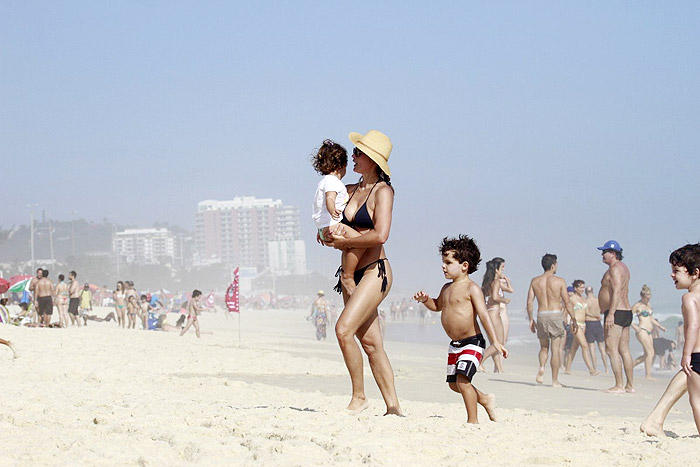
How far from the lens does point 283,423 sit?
5.21 meters

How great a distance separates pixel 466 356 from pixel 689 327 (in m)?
1.41

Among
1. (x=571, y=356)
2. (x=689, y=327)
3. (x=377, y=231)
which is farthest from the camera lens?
(x=571, y=356)

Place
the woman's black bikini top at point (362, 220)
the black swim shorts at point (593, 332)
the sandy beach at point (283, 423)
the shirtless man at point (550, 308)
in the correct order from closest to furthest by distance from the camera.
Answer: the sandy beach at point (283, 423), the woman's black bikini top at point (362, 220), the shirtless man at point (550, 308), the black swim shorts at point (593, 332)

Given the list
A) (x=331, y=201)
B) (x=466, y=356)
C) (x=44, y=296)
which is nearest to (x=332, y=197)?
(x=331, y=201)

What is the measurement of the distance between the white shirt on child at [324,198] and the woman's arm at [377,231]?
0.17 metres

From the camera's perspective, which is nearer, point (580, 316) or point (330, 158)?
point (330, 158)

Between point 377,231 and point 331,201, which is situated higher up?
point 331,201

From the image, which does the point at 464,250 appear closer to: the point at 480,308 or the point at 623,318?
the point at 480,308

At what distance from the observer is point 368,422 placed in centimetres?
535

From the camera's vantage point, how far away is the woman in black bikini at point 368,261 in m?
5.63

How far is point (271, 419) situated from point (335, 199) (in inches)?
58.9

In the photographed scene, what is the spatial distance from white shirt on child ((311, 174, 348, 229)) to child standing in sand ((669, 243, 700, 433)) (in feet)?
7.22

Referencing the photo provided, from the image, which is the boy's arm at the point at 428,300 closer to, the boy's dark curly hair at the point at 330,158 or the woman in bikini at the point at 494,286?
the boy's dark curly hair at the point at 330,158

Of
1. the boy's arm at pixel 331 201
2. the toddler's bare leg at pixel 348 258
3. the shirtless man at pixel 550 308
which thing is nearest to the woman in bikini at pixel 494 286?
the shirtless man at pixel 550 308
